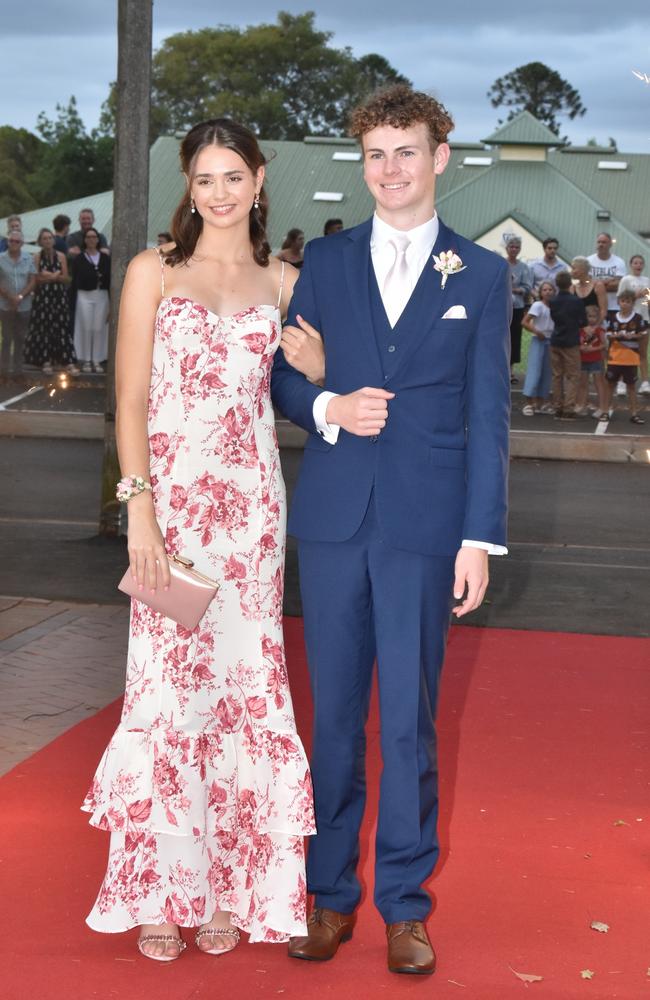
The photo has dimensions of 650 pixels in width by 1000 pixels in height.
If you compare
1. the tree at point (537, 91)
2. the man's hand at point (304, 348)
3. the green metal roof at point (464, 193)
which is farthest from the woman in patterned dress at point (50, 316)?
the tree at point (537, 91)

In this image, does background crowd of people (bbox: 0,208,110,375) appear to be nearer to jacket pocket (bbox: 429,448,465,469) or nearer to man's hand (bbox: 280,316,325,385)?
man's hand (bbox: 280,316,325,385)

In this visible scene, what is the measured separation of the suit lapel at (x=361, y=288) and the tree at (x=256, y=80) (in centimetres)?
8130

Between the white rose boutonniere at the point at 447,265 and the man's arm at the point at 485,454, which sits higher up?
the white rose boutonniere at the point at 447,265

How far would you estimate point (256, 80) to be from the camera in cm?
8588

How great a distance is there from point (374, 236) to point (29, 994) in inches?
86.0

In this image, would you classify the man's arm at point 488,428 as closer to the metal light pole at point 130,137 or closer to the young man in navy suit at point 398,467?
the young man in navy suit at point 398,467

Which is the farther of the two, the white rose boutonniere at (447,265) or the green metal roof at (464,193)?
the green metal roof at (464,193)

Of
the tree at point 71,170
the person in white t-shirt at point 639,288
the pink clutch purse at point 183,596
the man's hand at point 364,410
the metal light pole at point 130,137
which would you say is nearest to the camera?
the man's hand at point 364,410

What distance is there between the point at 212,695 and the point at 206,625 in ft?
0.66

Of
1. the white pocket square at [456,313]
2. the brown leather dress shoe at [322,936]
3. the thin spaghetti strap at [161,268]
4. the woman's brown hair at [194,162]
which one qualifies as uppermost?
the woman's brown hair at [194,162]

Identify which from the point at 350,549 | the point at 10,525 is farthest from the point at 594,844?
the point at 10,525

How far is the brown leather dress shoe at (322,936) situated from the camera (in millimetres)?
4086

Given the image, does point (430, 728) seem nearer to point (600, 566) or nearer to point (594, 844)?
point (594, 844)

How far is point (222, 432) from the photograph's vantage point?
13.3ft
